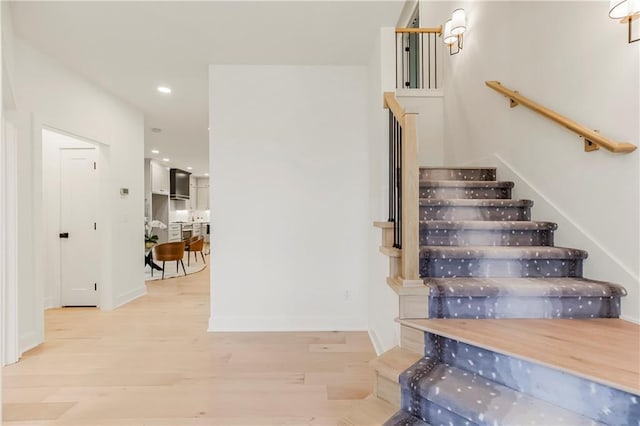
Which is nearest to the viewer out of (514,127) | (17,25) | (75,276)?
(17,25)

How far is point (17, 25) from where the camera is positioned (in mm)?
2553

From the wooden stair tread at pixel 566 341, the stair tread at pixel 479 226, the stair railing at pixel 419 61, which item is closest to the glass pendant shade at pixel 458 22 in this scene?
the stair railing at pixel 419 61

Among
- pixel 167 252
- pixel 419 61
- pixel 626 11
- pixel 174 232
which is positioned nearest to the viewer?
pixel 626 11

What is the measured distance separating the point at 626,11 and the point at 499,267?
62.3 inches

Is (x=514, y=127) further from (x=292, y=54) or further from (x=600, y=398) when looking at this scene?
(x=600, y=398)

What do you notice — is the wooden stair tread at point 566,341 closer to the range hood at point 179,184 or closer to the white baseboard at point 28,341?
the white baseboard at point 28,341

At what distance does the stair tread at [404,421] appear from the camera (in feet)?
4.75

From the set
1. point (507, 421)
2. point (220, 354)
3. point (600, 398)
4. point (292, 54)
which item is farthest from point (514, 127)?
point (220, 354)

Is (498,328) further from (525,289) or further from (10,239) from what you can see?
(10,239)

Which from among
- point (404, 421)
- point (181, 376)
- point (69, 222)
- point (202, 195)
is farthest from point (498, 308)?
point (202, 195)

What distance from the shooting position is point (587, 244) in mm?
2080

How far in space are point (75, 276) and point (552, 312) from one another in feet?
16.9

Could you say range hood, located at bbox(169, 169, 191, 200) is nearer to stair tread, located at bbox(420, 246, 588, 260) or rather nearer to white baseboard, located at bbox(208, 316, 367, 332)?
white baseboard, located at bbox(208, 316, 367, 332)

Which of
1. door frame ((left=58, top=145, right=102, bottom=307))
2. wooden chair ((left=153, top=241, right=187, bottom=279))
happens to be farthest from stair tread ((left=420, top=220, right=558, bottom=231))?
wooden chair ((left=153, top=241, right=187, bottom=279))
